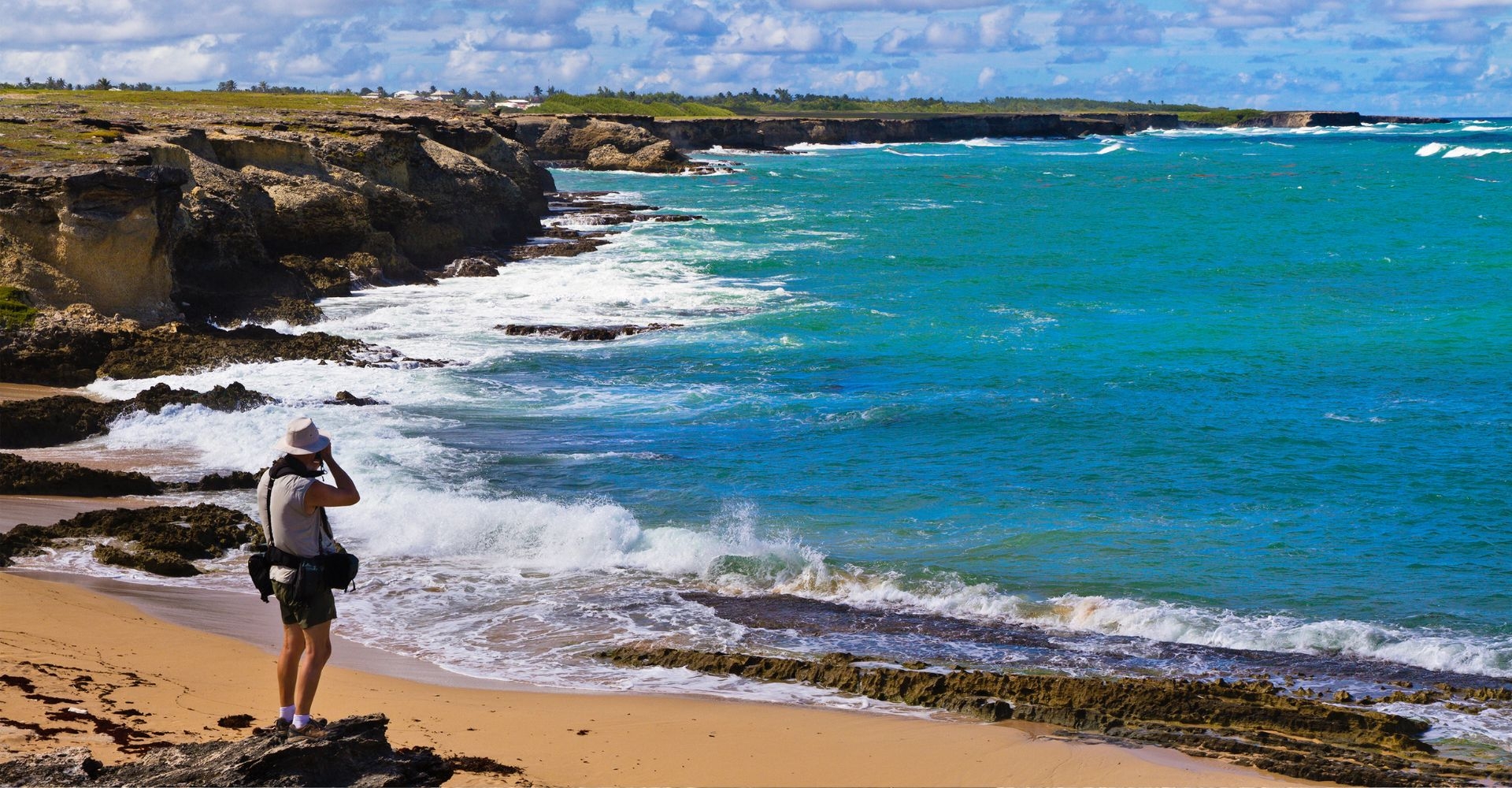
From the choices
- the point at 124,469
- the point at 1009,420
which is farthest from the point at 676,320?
the point at 124,469

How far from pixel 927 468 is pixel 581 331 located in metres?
10.9

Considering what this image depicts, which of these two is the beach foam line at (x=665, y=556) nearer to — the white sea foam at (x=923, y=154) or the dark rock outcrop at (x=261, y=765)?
the dark rock outcrop at (x=261, y=765)

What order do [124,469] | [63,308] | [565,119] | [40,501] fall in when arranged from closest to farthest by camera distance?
[40,501] → [124,469] → [63,308] → [565,119]

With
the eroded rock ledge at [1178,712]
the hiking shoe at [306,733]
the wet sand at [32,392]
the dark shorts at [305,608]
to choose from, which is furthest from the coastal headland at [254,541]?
the hiking shoe at [306,733]

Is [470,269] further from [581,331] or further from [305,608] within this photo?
[305,608]

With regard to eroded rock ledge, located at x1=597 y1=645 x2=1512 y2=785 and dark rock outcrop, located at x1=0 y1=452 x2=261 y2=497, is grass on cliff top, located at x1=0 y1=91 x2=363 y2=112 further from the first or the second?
eroded rock ledge, located at x1=597 y1=645 x2=1512 y2=785

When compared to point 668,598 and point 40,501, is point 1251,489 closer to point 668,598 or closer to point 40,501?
point 668,598

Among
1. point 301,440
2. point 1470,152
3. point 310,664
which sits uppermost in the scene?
point 1470,152

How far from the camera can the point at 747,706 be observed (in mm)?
9094

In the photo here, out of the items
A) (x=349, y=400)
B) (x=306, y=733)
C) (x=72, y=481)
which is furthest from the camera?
(x=349, y=400)

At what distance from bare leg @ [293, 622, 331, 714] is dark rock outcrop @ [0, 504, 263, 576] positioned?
214 inches

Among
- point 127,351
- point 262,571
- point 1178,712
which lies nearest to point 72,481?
point 127,351

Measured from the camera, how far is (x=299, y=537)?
6910 mm

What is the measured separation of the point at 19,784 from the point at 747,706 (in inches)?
186
